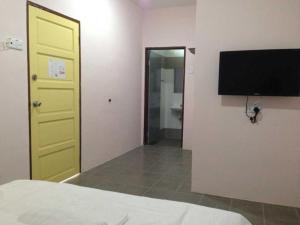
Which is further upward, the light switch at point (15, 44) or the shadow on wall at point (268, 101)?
the light switch at point (15, 44)

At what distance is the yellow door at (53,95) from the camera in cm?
287

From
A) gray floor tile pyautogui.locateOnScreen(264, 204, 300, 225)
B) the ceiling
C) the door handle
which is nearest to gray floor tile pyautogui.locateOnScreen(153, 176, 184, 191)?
gray floor tile pyautogui.locateOnScreen(264, 204, 300, 225)

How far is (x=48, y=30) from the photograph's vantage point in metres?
3.00

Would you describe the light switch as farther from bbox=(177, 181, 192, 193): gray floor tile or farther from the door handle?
bbox=(177, 181, 192, 193): gray floor tile

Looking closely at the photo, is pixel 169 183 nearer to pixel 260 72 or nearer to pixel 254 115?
pixel 254 115

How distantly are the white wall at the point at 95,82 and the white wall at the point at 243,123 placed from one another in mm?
1614

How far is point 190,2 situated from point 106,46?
189 cm

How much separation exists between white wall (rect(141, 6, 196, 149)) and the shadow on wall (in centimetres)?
227

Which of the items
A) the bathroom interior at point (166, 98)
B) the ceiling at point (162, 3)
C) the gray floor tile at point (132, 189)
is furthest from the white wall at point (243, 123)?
the bathroom interior at point (166, 98)

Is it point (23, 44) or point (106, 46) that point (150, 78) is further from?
point (23, 44)

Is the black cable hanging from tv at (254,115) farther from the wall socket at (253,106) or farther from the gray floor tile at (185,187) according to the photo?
the gray floor tile at (185,187)

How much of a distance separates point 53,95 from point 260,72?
231cm

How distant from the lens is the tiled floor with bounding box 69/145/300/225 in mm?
2636

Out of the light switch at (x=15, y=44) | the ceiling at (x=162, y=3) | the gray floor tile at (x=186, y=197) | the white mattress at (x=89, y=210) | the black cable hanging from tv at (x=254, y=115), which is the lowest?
the gray floor tile at (x=186, y=197)
